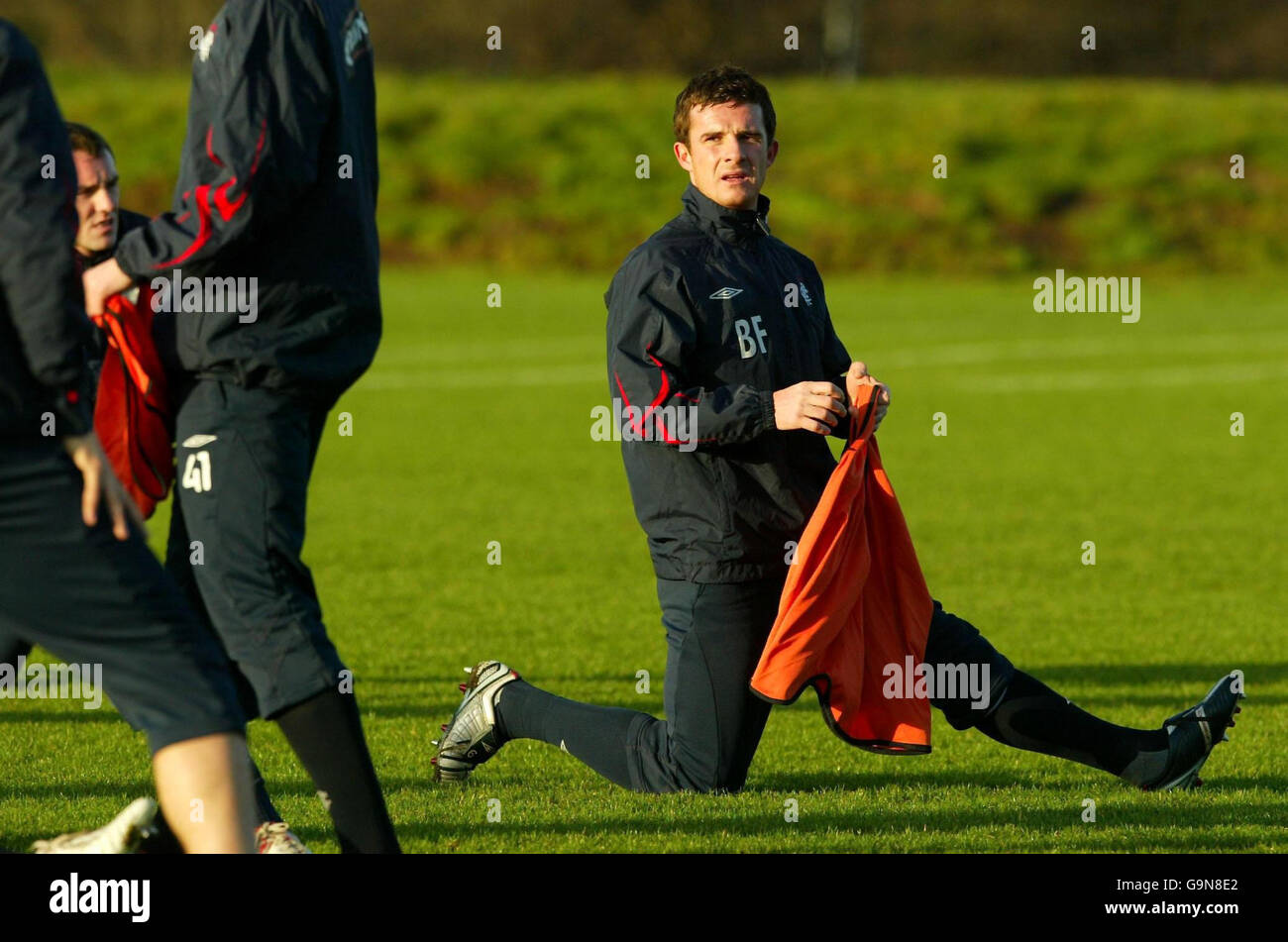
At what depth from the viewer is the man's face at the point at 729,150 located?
545cm

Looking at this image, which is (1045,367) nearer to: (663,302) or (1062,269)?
(1062,269)

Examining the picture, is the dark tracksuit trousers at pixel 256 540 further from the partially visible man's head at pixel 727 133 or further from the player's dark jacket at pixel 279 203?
the partially visible man's head at pixel 727 133

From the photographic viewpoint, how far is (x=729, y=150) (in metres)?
5.45

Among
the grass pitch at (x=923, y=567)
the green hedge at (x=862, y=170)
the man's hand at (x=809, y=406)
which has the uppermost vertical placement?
the green hedge at (x=862, y=170)

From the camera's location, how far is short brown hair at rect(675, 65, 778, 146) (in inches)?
215

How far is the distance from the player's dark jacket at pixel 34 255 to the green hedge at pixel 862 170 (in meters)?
33.1

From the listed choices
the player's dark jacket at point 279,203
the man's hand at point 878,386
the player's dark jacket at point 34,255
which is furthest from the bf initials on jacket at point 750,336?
the player's dark jacket at point 34,255

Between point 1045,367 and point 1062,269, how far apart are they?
49.0 feet

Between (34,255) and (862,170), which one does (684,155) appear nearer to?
(34,255)

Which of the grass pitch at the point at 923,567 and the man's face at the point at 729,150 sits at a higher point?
the man's face at the point at 729,150

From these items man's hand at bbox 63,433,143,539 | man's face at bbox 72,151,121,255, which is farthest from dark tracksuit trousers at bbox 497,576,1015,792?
man's hand at bbox 63,433,143,539

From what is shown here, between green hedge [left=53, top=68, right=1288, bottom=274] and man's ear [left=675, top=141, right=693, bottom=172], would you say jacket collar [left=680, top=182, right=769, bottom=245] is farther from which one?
green hedge [left=53, top=68, right=1288, bottom=274]

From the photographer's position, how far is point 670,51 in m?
62.2

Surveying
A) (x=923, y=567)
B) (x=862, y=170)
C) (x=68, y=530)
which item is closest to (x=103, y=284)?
(x=68, y=530)
